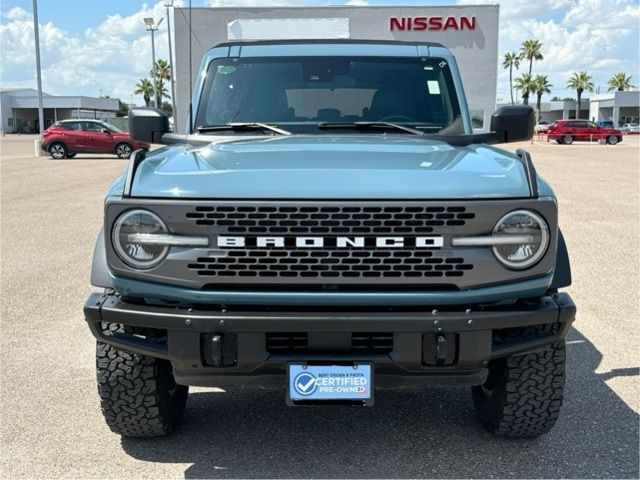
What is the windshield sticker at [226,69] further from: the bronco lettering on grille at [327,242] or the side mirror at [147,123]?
the bronco lettering on grille at [327,242]

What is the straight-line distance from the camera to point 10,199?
542 inches

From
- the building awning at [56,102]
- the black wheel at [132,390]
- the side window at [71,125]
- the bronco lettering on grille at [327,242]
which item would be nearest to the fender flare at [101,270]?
the black wheel at [132,390]

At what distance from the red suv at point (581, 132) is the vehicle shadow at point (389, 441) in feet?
144

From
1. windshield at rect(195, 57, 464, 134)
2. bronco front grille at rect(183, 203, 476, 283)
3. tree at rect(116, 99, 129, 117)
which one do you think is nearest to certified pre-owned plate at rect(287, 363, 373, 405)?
bronco front grille at rect(183, 203, 476, 283)

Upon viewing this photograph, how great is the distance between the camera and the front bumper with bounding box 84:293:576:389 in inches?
108

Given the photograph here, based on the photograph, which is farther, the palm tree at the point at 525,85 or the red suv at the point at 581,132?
the palm tree at the point at 525,85

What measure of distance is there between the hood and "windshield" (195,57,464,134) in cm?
87

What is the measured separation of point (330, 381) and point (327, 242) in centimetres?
57

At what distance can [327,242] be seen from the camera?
9.09ft

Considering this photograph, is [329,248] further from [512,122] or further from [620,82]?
[620,82]

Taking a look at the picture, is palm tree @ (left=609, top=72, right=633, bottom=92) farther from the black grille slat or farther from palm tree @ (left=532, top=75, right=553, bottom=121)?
the black grille slat

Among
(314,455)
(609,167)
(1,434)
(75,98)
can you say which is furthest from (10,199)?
(75,98)

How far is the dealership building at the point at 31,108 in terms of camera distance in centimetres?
8397

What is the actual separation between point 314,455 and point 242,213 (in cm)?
135
